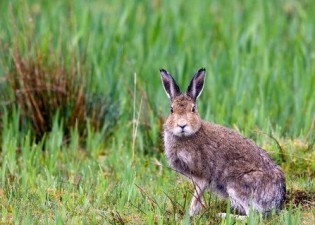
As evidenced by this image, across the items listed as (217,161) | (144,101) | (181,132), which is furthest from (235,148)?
(144,101)

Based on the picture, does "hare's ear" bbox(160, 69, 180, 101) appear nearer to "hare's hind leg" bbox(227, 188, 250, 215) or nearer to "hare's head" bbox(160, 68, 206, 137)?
"hare's head" bbox(160, 68, 206, 137)

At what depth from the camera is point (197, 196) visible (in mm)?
7281

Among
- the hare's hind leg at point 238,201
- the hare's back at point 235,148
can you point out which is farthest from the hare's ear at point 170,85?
A: the hare's hind leg at point 238,201

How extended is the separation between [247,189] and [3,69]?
3.36m

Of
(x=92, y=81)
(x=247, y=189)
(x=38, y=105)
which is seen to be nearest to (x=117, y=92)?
(x=92, y=81)

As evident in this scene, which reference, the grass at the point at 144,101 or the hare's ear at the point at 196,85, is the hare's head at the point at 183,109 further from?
the grass at the point at 144,101

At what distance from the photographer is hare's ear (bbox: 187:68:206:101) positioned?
7.46m

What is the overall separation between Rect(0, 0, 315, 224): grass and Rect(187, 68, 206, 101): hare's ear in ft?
2.23

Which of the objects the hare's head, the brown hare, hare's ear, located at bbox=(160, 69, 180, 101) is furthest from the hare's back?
hare's ear, located at bbox=(160, 69, 180, 101)

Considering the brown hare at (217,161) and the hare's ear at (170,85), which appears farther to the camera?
the hare's ear at (170,85)

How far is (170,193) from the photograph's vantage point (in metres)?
7.62

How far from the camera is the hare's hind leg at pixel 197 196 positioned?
711 centimetres

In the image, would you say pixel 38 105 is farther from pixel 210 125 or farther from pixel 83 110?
pixel 210 125

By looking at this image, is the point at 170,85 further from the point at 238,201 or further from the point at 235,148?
the point at 238,201
